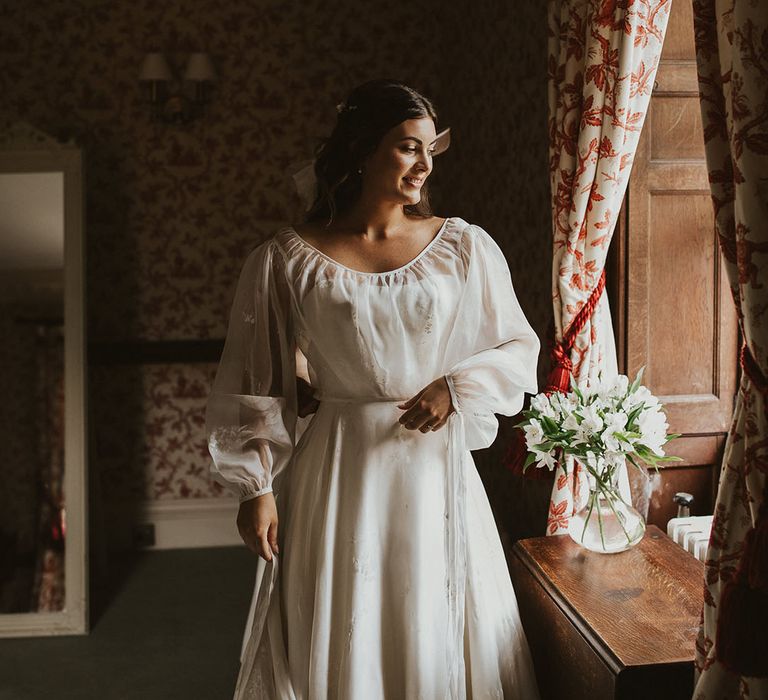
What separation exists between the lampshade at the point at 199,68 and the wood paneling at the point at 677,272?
2175mm

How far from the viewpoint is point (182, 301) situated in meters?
3.95

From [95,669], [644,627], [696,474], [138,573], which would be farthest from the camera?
[138,573]

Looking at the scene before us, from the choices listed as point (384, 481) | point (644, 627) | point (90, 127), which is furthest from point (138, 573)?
point (644, 627)

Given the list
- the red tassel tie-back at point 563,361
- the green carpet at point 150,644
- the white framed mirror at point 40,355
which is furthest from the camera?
the white framed mirror at point 40,355

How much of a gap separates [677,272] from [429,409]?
997 millimetres

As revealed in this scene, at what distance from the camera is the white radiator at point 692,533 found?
2002mm

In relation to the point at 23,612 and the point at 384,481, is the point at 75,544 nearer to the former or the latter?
the point at 23,612

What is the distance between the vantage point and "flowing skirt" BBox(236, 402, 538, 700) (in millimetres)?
1603

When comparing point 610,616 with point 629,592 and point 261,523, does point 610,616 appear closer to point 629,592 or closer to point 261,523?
point 629,592

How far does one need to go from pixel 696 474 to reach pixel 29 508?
240 cm

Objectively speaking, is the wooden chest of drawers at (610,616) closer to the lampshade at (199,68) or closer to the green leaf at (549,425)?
the green leaf at (549,425)

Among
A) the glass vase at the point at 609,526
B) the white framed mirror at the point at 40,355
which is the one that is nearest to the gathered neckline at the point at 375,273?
the glass vase at the point at 609,526

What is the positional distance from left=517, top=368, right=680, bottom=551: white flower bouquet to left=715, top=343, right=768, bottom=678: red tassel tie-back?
0.69m

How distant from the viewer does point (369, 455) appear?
164 cm
